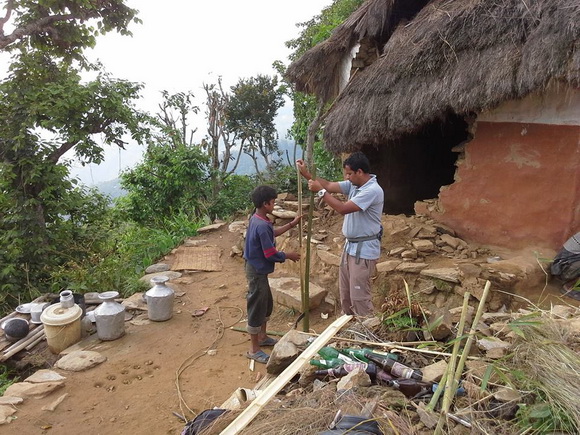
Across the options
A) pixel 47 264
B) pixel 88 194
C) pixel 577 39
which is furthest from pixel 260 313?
pixel 88 194

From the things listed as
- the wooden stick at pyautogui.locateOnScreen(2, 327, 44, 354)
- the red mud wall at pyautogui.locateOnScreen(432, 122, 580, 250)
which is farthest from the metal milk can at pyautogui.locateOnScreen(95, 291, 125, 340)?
the red mud wall at pyautogui.locateOnScreen(432, 122, 580, 250)

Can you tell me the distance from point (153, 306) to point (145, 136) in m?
4.65

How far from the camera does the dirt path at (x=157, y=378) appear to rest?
3.19 meters

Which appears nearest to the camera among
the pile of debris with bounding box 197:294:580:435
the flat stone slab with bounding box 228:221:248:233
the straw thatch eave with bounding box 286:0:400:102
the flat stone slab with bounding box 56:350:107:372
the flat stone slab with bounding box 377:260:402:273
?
the pile of debris with bounding box 197:294:580:435

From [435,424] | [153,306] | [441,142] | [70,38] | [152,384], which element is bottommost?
[152,384]

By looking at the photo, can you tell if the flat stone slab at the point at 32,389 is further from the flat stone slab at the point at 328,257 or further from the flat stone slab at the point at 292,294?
the flat stone slab at the point at 328,257

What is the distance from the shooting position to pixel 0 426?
309cm

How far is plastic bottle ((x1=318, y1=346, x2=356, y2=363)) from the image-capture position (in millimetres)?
2087

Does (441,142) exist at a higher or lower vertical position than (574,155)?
higher

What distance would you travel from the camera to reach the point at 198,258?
274 inches

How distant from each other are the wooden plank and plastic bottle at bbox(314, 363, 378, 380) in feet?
0.44

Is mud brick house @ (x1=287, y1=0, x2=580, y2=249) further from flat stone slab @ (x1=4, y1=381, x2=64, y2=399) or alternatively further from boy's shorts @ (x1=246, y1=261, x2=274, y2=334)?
flat stone slab @ (x1=4, y1=381, x2=64, y2=399)

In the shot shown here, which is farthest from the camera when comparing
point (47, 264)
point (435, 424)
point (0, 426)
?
point (47, 264)

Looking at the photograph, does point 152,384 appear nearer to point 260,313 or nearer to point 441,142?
point 260,313
